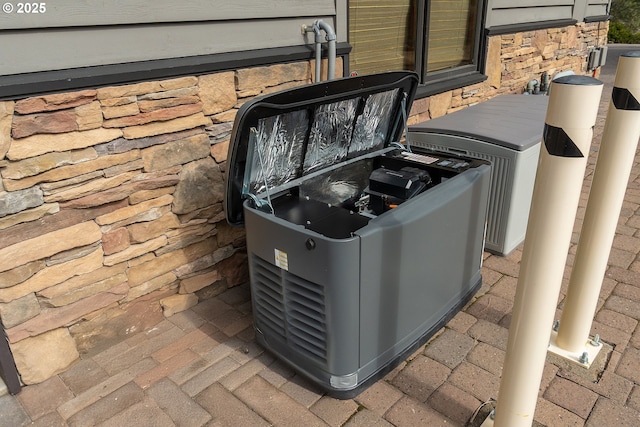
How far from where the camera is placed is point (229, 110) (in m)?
2.57

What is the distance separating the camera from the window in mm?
3369

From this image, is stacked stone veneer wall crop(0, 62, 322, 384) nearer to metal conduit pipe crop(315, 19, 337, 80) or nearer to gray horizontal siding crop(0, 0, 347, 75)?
gray horizontal siding crop(0, 0, 347, 75)

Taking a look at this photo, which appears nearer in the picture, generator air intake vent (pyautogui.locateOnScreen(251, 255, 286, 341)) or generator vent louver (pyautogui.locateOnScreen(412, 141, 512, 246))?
generator air intake vent (pyautogui.locateOnScreen(251, 255, 286, 341))

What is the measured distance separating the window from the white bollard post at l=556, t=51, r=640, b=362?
184 cm

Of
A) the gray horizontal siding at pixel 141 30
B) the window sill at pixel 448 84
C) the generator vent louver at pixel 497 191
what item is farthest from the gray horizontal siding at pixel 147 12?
the window sill at pixel 448 84

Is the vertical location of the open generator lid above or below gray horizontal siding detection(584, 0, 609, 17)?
below

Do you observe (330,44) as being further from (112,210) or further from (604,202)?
(604,202)

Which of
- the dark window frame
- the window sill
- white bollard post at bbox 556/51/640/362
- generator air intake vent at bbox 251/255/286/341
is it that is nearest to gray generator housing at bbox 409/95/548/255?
the window sill

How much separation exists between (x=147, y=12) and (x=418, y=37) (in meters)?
2.26

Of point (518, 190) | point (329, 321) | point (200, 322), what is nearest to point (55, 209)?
point (200, 322)

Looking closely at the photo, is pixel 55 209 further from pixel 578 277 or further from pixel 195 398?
pixel 578 277

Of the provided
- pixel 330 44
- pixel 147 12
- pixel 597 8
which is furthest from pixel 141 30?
pixel 597 8

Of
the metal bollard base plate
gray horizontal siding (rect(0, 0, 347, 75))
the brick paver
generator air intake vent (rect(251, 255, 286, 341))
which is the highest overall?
gray horizontal siding (rect(0, 0, 347, 75))

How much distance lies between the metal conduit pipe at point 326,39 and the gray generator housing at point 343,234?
0.44 meters
